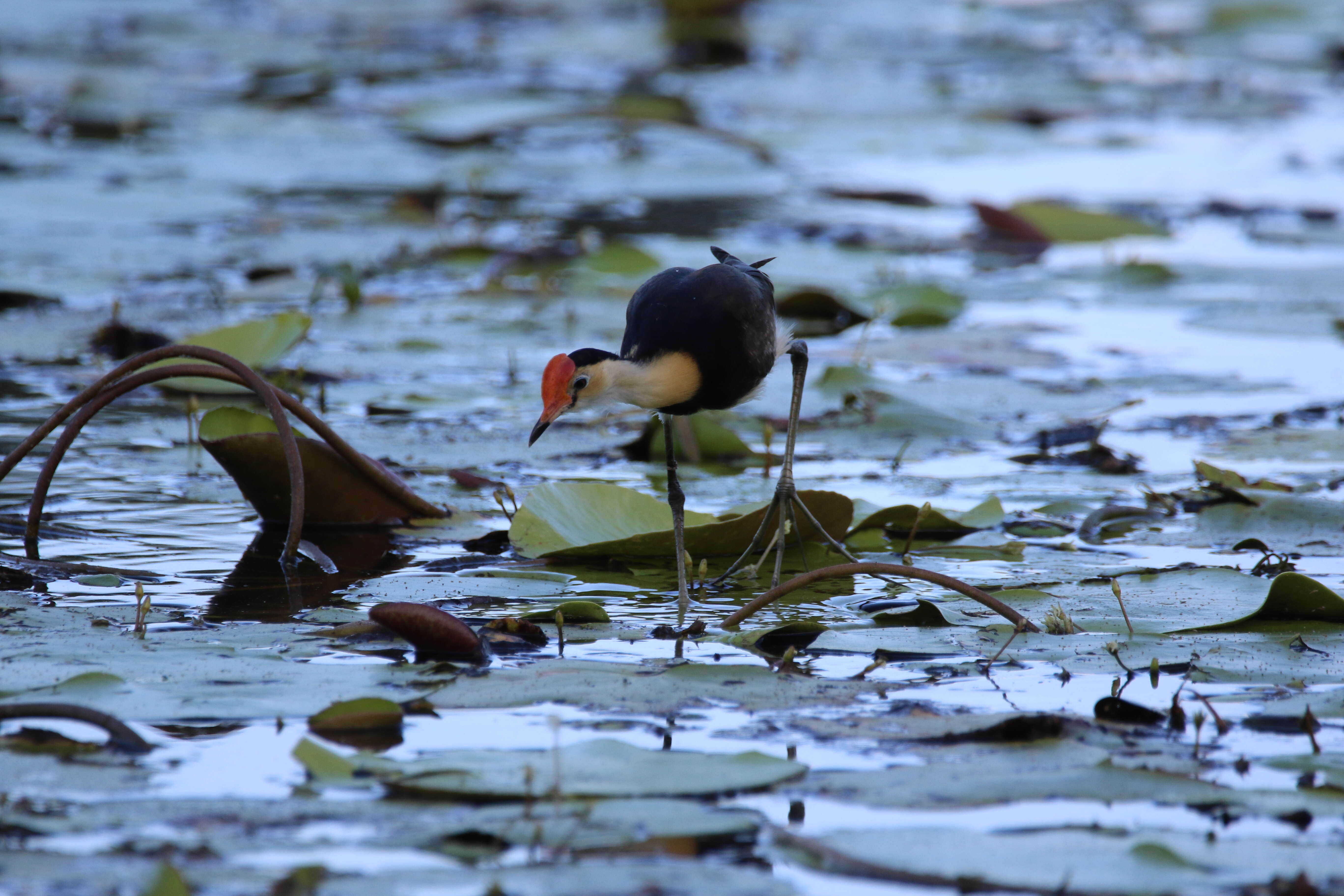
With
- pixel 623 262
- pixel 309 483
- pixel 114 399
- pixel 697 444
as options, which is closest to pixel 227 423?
pixel 309 483

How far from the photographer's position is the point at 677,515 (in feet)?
10.9

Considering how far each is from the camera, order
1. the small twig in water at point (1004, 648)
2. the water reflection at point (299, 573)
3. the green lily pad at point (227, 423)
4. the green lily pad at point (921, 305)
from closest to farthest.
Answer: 1. the small twig in water at point (1004, 648)
2. the water reflection at point (299, 573)
3. the green lily pad at point (227, 423)
4. the green lily pad at point (921, 305)

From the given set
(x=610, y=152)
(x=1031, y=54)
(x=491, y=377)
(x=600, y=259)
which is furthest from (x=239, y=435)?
(x=1031, y=54)

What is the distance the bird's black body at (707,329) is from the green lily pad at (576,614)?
0.56m

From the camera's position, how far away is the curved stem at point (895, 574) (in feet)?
8.89

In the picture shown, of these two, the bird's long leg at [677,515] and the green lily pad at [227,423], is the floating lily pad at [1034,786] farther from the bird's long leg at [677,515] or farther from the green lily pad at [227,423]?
the green lily pad at [227,423]

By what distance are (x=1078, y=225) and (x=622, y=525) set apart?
15.0 feet

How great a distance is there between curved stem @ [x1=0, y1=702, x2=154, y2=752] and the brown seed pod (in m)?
0.52

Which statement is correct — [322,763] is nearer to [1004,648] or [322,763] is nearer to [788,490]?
[1004,648]

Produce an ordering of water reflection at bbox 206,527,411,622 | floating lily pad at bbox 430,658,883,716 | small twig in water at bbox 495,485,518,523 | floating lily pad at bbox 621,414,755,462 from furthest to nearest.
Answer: floating lily pad at bbox 621,414,755,462 < small twig in water at bbox 495,485,518,523 < water reflection at bbox 206,527,411,622 < floating lily pad at bbox 430,658,883,716

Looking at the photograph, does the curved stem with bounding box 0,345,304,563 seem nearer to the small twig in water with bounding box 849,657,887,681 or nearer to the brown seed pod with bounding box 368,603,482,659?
the brown seed pod with bounding box 368,603,482,659

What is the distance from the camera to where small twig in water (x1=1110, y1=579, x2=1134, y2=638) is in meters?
2.83

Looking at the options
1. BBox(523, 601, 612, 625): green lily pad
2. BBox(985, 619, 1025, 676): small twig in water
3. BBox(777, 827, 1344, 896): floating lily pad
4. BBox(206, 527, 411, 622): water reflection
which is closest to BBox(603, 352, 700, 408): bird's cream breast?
BBox(523, 601, 612, 625): green lily pad

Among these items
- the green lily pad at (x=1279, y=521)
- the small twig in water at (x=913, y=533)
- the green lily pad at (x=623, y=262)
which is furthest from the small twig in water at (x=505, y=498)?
the green lily pad at (x=623, y=262)
